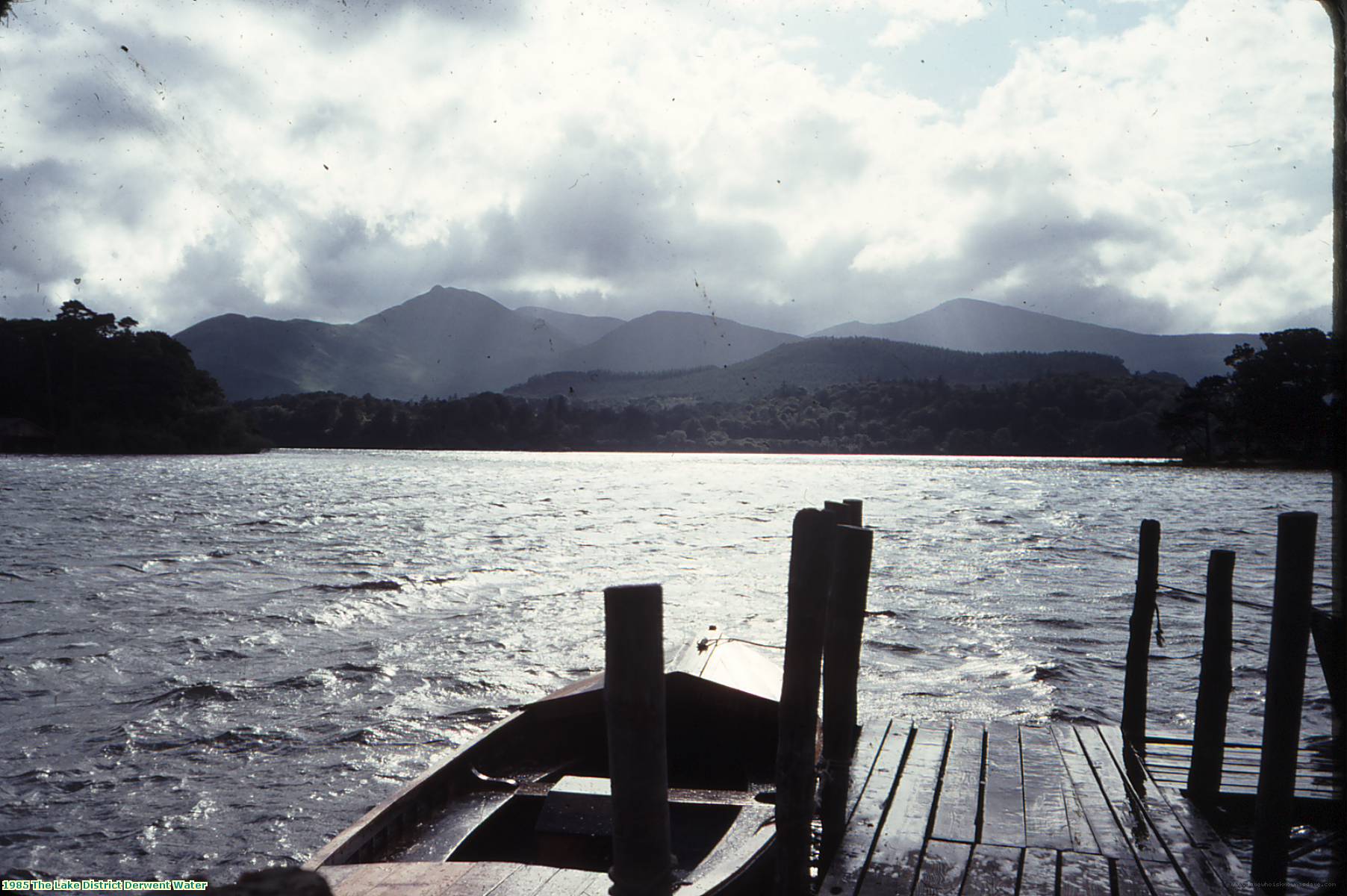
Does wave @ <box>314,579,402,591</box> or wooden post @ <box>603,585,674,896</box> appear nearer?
wooden post @ <box>603,585,674,896</box>

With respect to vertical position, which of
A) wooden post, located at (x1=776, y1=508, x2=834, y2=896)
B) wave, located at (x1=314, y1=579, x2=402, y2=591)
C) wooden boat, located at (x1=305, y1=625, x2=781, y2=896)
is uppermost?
wooden post, located at (x1=776, y1=508, x2=834, y2=896)

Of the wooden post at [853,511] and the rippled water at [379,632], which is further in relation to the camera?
the rippled water at [379,632]

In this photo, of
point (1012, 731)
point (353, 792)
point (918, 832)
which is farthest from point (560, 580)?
point (918, 832)

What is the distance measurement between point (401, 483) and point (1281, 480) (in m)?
101

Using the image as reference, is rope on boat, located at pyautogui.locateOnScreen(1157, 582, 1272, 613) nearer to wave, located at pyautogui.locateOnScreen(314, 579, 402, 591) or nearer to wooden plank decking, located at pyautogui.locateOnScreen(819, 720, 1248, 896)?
wooden plank decking, located at pyautogui.locateOnScreen(819, 720, 1248, 896)

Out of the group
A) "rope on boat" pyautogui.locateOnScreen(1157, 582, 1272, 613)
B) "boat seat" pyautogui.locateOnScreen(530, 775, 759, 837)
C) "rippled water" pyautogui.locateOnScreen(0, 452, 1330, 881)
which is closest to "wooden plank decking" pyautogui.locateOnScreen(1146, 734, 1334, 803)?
"boat seat" pyautogui.locateOnScreen(530, 775, 759, 837)

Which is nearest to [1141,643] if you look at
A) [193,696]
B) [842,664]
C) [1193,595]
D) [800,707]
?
[842,664]

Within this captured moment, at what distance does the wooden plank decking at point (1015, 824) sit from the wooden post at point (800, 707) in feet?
1.02

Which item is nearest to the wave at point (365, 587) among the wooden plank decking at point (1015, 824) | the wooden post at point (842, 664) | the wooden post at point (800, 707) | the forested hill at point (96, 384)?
the wooden plank decking at point (1015, 824)

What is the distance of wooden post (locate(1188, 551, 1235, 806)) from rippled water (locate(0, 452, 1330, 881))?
7164 millimetres

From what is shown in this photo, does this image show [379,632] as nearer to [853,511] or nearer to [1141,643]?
[853,511]

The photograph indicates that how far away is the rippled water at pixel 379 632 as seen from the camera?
44.3 ft

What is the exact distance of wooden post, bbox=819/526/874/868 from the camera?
736 centimetres

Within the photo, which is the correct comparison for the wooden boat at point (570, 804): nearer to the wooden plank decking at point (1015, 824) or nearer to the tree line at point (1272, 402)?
the wooden plank decking at point (1015, 824)
